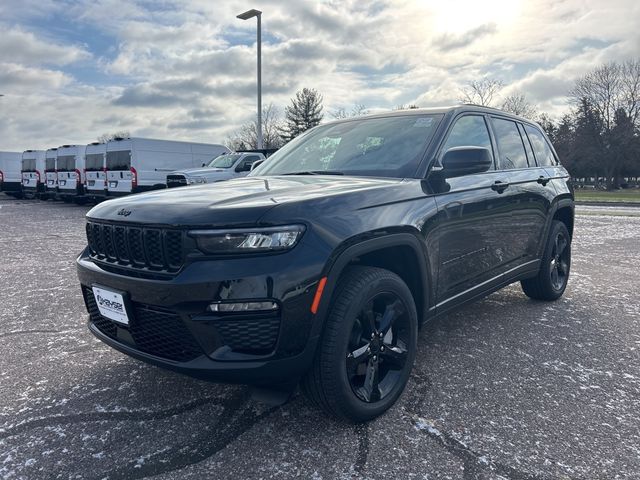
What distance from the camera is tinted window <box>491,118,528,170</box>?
4.08 meters

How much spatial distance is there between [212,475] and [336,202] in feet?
4.56

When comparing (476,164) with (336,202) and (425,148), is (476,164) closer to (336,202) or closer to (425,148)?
(425,148)

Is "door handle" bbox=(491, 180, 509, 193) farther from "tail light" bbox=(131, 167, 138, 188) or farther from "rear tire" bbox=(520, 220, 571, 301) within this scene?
"tail light" bbox=(131, 167, 138, 188)

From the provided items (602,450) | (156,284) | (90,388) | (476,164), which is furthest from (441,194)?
(90,388)

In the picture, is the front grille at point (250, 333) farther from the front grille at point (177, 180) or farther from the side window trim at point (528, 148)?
the front grille at point (177, 180)

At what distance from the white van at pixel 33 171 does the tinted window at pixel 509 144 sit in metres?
21.7

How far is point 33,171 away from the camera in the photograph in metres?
21.7

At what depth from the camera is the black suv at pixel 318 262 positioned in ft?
7.05

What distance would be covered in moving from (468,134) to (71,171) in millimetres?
17878

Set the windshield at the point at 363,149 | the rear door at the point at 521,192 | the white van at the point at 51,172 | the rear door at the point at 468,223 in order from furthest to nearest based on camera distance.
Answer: the white van at the point at 51,172 → the rear door at the point at 521,192 → the windshield at the point at 363,149 → the rear door at the point at 468,223

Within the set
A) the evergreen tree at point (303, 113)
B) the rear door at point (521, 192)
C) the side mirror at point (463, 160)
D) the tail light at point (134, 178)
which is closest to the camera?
the side mirror at point (463, 160)

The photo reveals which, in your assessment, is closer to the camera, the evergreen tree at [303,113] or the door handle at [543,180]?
the door handle at [543,180]

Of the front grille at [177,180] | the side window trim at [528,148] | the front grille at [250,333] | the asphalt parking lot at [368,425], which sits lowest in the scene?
the asphalt parking lot at [368,425]

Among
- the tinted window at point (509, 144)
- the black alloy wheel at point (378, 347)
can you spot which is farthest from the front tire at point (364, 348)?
the tinted window at point (509, 144)
